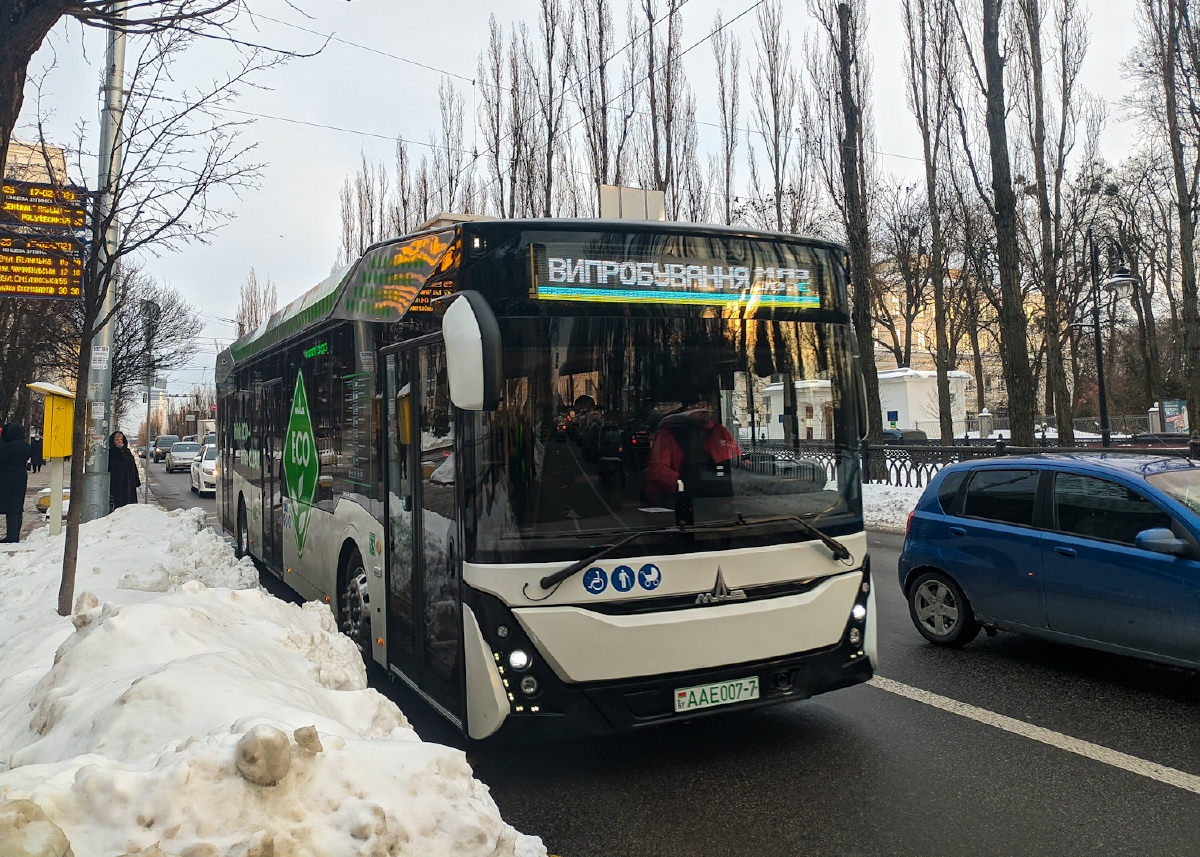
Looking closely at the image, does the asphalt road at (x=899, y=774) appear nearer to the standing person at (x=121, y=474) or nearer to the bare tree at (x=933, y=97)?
the standing person at (x=121, y=474)

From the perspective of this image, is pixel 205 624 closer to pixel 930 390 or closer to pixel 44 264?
pixel 44 264

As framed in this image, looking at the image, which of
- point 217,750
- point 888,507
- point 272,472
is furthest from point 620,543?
point 888,507

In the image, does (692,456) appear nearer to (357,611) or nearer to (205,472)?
(357,611)

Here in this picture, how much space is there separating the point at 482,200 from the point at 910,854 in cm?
3157

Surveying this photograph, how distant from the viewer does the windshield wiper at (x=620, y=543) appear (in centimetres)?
406

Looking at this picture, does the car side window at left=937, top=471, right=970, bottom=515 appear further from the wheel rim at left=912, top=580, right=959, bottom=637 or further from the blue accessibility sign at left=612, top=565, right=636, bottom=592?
the blue accessibility sign at left=612, top=565, right=636, bottom=592

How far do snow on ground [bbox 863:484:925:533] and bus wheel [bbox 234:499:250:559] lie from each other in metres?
9.38

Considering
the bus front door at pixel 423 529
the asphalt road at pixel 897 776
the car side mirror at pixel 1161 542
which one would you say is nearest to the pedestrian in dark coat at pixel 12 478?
the bus front door at pixel 423 529

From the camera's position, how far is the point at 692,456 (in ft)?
14.9

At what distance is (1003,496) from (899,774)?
9.46ft

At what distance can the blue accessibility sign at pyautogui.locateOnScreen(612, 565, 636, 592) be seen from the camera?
13.6ft

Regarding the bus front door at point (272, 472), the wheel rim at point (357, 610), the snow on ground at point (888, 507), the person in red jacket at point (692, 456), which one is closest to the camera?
the person in red jacket at point (692, 456)

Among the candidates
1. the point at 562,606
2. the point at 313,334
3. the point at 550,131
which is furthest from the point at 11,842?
the point at 550,131

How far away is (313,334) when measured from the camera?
7.46m
